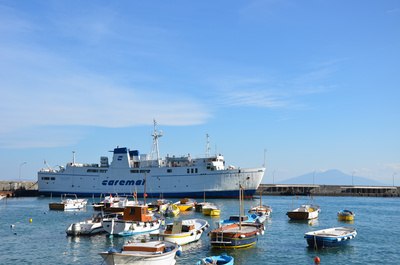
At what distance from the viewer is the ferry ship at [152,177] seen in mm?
78188

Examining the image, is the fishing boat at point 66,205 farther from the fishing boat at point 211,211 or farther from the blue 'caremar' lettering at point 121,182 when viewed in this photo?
the fishing boat at point 211,211

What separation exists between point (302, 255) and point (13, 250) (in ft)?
74.8

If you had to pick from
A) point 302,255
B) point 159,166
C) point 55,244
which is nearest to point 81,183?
point 159,166

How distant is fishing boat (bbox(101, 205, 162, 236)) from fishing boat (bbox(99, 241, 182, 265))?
11.9 meters

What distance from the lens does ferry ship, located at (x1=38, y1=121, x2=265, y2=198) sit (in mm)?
78188

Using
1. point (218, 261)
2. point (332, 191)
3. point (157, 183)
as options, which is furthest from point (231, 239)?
point (332, 191)

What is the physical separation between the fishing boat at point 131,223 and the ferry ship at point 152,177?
41.4 meters

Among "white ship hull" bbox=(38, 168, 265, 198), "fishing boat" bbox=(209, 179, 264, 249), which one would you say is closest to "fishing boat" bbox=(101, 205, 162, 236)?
"fishing boat" bbox=(209, 179, 264, 249)

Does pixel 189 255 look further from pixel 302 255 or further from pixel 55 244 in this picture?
pixel 55 244

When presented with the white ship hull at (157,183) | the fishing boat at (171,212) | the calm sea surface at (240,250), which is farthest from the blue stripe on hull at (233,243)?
the white ship hull at (157,183)

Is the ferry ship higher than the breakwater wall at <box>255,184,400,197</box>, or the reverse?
the ferry ship

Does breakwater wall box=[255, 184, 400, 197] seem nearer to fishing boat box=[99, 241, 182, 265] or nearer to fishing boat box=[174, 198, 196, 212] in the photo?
fishing boat box=[174, 198, 196, 212]

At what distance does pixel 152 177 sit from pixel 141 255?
2496 inches

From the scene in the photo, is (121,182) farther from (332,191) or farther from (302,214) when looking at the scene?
(332,191)
